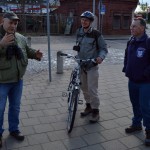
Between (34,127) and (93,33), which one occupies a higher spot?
(93,33)

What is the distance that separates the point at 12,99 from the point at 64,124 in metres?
1.14

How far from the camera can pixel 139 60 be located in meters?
4.05

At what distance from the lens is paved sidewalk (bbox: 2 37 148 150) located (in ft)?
13.8

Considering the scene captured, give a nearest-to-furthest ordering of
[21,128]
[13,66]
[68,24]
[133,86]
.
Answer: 1. [13,66]
2. [133,86]
3. [21,128]
4. [68,24]

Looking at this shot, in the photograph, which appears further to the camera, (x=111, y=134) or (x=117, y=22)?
(x=117, y=22)

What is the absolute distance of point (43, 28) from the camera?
2861 cm

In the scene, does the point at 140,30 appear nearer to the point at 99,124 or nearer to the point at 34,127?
the point at 99,124

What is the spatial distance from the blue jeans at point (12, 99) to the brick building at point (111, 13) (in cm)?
2348

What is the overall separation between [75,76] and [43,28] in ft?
79.8

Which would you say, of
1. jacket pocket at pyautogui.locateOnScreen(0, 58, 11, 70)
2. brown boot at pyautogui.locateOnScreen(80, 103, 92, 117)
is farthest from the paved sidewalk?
jacket pocket at pyautogui.locateOnScreen(0, 58, 11, 70)

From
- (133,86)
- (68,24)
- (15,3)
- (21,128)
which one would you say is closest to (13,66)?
(21,128)

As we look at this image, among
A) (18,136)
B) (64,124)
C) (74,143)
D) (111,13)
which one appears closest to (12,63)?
(18,136)

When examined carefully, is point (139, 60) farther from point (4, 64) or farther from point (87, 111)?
point (4, 64)

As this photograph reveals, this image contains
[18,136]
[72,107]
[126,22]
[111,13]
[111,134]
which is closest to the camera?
[18,136]
